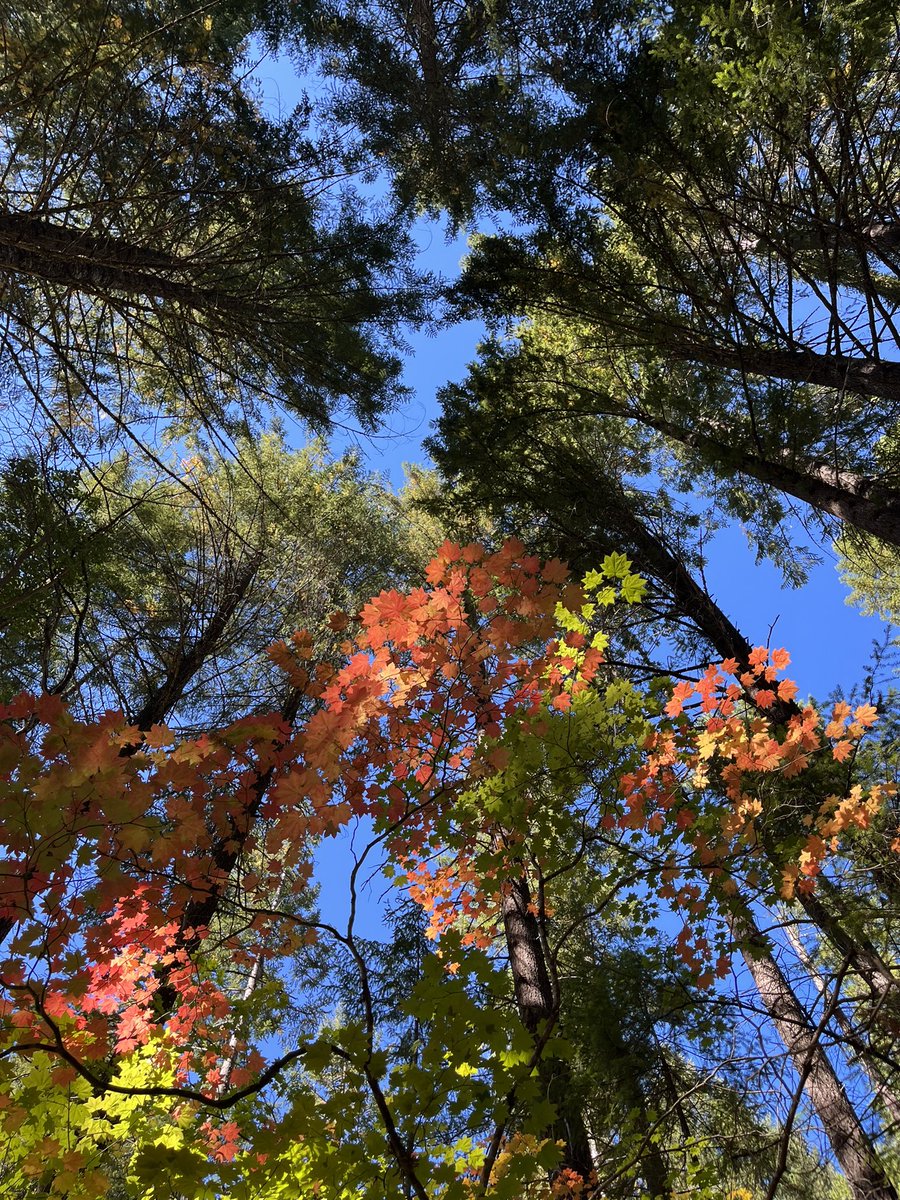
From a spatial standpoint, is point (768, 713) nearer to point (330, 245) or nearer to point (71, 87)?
point (330, 245)

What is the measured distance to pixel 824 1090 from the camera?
13.5 feet

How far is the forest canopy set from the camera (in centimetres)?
221

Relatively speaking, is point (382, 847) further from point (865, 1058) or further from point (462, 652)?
point (865, 1058)

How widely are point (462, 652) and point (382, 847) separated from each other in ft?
3.81

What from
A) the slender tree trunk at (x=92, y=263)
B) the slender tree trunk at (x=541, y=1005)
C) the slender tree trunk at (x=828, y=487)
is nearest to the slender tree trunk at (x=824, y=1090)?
the slender tree trunk at (x=541, y=1005)

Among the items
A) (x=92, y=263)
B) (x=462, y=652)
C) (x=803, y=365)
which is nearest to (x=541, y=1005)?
(x=462, y=652)

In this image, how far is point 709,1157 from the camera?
3.56 meters

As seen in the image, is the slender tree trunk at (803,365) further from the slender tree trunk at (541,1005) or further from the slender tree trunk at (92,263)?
the slender tree trunk at (541,1005)

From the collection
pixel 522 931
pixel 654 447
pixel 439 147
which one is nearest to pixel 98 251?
pixel 439 147

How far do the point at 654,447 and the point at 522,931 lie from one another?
6.50 meters

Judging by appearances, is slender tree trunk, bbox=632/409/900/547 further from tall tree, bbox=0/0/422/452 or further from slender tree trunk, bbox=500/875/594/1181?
slender tree trunk, bbox=500/875/594/1181

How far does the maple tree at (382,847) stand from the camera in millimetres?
1812

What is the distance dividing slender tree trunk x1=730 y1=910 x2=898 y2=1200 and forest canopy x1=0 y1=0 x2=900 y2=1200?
0.05m

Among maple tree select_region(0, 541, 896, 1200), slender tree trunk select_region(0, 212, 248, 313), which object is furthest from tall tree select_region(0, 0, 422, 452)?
maple tree select_region(0, 541, 896, 1200)
